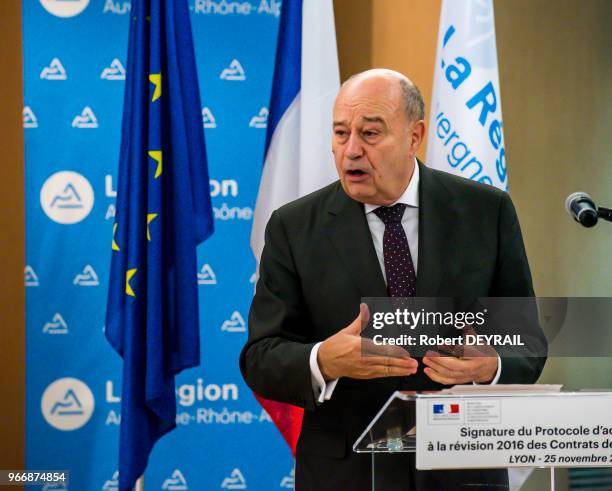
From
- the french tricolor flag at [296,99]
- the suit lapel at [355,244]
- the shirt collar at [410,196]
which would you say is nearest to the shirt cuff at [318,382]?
the suit lapel at [355,244]

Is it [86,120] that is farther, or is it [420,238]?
[86,120]

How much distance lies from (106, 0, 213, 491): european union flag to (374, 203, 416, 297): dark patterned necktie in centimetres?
151

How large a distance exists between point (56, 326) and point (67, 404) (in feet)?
1.37

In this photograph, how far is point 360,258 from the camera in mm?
2281

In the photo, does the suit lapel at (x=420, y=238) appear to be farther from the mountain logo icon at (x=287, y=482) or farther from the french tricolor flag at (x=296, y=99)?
the mountain logo icon at (x=287, y=482)

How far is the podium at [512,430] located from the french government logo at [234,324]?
295 centimetres

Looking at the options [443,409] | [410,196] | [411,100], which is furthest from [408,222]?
[443,409]

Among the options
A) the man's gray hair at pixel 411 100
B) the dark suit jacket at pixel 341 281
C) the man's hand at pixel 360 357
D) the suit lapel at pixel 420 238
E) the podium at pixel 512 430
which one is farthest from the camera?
the man's gray hair at pixel 411 100

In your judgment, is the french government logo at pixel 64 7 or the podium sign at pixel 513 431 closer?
the podium sign at pixel 513 431

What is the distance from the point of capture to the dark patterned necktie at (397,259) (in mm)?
2240

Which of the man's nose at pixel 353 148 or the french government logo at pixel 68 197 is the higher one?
the french government logo at pixel 68 197

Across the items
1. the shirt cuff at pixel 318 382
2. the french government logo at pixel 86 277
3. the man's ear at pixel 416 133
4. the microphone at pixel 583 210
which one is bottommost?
the shirt cuff at pixel 318 382

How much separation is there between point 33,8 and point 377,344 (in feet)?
11.4

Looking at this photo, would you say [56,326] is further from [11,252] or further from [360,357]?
[360,357]
